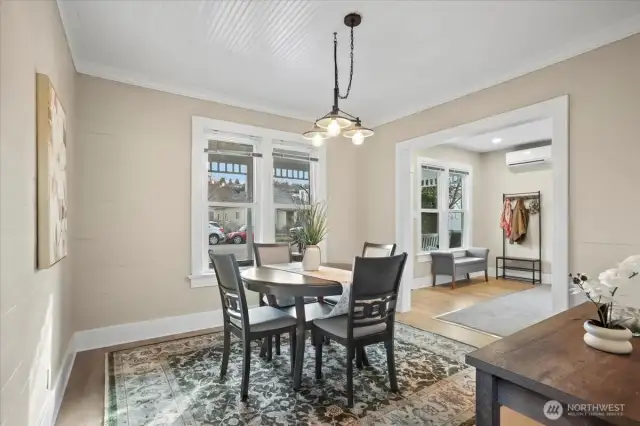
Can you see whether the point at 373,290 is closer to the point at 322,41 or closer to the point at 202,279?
the point at 322,41

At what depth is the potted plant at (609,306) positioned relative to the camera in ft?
3.64

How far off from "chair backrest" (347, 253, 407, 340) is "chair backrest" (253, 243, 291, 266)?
1445 millimetres

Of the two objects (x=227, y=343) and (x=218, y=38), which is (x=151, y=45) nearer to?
(x=218, y=38)

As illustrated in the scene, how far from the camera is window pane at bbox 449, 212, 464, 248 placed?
21.9 feet

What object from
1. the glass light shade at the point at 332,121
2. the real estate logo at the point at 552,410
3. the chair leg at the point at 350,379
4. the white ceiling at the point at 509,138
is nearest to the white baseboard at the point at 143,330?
the chair leg at the point at 350,379

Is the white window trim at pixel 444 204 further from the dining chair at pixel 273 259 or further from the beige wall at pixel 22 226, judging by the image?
the beige wall at pixel 22 226

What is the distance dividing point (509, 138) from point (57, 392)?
6.88 metres

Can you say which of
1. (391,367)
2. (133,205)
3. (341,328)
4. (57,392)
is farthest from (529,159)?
(57,392)

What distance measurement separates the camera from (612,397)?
83 centimetres

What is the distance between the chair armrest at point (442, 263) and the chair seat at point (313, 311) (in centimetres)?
363

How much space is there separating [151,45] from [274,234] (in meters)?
2.40

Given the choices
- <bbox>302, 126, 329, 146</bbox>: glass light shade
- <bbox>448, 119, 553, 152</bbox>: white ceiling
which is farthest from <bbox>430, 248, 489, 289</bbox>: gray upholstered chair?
<bbox>302, 126, 329, 146</bbox>: glass light shade
